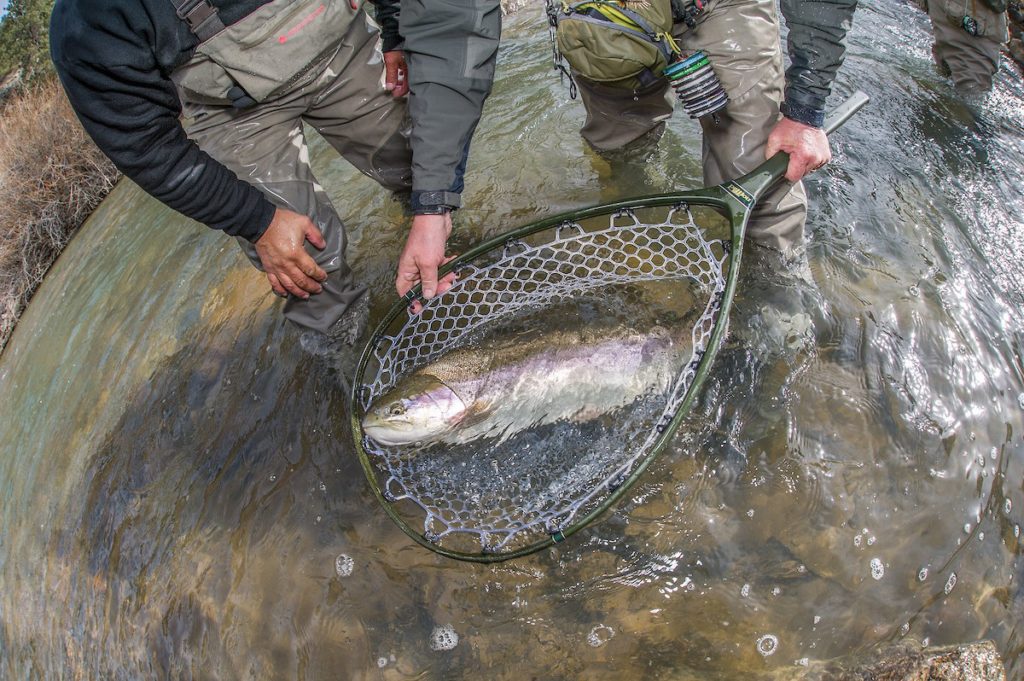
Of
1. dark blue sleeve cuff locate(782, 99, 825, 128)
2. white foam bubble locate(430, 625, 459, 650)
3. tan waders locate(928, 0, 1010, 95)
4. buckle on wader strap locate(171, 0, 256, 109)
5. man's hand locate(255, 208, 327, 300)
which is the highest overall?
buckle on wader strap locate(171, 0, 256, 109)

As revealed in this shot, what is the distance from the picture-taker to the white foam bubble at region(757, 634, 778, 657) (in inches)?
103

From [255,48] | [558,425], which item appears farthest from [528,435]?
[255,48]

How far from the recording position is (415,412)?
2.88m

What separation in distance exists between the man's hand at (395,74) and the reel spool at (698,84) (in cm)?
140

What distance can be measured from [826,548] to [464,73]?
98.2 inches

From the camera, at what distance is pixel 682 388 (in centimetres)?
277

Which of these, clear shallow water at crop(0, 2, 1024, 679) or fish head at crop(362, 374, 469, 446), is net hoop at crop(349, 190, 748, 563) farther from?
clear shallow water at crop(0, 2, 1024, 679)

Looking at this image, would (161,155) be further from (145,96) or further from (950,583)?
(950,583)

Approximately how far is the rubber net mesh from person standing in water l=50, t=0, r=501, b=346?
1.73ft

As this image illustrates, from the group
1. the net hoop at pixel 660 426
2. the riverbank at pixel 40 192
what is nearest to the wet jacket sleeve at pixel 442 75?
the net hoop at pixel 660 426

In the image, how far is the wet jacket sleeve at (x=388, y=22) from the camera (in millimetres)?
3607

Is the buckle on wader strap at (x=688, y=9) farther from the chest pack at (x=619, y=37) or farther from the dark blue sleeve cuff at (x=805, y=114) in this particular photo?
the dark blue sleeve cuff at (x=805, y=114)

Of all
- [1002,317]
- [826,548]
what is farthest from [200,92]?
[1002,317]

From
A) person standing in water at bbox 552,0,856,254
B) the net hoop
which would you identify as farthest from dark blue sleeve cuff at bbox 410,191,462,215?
person standing in water at bbox 552,0,856,254
